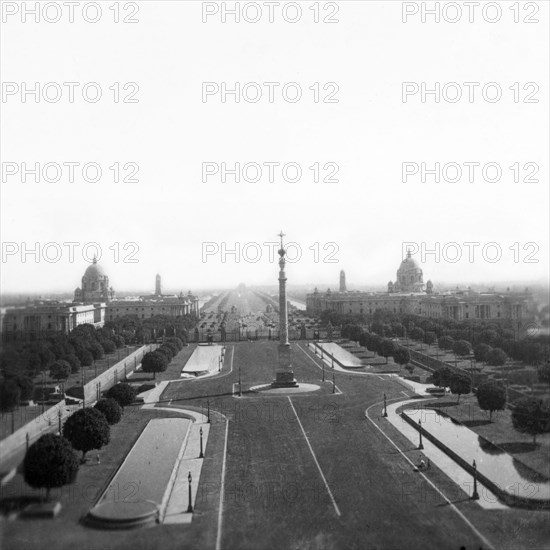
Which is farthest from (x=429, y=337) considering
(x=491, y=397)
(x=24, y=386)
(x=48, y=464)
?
(x=48, y=464)

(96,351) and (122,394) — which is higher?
(96,351)

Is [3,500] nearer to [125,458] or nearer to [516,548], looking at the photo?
[125,458]

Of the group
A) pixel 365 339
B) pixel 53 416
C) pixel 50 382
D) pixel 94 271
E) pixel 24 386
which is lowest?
pixel 50 382

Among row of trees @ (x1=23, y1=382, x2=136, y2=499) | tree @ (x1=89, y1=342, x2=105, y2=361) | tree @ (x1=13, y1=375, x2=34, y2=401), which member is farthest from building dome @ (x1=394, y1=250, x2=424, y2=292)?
row of trees @ (x1=23, y1=382, x2=136, y2=499)

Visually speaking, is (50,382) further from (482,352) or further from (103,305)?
(103,305)

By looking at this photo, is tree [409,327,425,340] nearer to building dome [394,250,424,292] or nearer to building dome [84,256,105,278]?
building dome [394,250,424,292]

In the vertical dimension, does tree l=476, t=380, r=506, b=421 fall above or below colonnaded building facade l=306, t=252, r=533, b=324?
below
